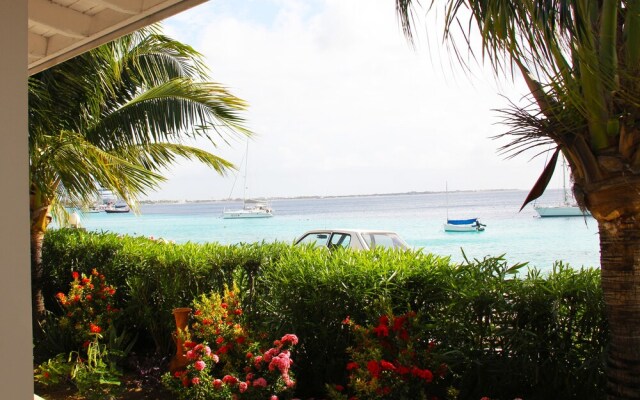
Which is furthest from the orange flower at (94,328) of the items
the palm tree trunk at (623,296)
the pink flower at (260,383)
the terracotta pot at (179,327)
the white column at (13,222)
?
the palm tree trunk at (623,296)

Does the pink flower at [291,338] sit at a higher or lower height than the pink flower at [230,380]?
higher

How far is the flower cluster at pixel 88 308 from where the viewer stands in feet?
22.6

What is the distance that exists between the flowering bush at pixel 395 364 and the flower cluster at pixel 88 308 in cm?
383

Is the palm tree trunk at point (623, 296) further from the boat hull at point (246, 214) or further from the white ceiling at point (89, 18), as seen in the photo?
the boat hull at point (246, 214)

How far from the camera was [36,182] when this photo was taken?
23.3 feet

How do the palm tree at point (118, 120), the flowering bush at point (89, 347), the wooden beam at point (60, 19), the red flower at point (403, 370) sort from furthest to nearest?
the palm tree at point (118, 120) → the flowering bush at point (89, 347) → the red flower at point (403, 370) → the wooden beam at point (60, 19)

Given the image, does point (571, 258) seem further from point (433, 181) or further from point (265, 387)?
point (433, 181)

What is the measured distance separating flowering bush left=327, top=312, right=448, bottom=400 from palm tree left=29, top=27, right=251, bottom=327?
398 cm

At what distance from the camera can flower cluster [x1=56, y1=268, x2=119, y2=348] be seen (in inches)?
272

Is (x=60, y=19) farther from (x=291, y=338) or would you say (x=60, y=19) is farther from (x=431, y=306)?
(x=431, y=306)

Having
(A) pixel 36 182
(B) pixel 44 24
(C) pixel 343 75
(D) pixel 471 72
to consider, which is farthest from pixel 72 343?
(C) pixel 343 75

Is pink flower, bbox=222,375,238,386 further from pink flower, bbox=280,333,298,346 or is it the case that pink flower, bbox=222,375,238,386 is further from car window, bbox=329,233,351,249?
car window, bbox=329,233,351,249

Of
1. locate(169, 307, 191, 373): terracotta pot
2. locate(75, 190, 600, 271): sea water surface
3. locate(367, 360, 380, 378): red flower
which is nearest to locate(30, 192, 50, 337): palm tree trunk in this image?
locate(169, 307, 191, 373): terracotta pot

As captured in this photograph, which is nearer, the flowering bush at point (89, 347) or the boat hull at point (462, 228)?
the flowering bush at point (89, 347)
